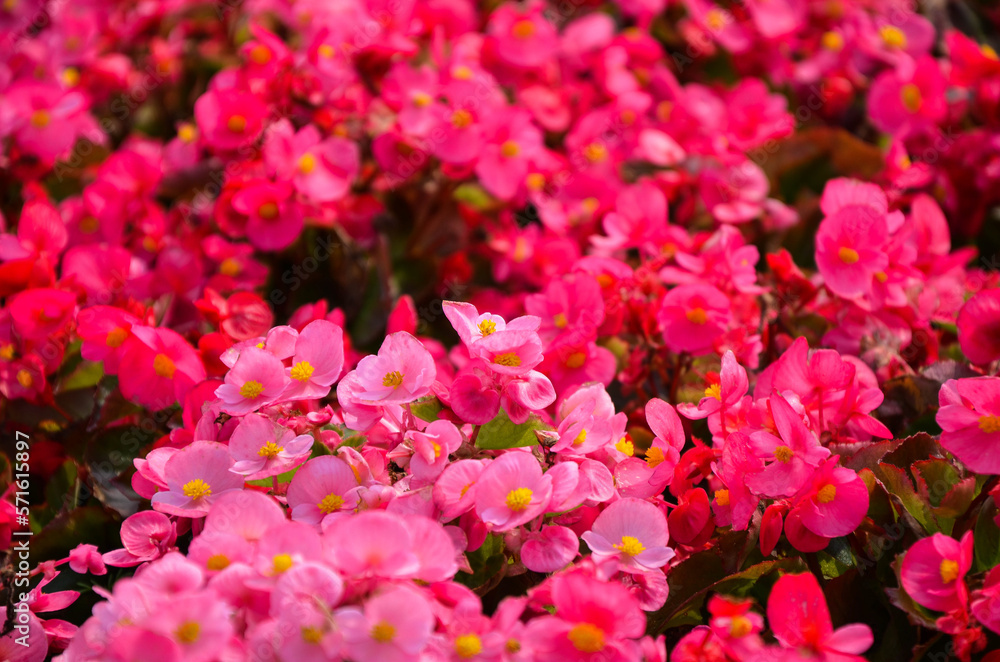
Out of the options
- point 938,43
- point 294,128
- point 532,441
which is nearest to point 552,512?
point 532,441

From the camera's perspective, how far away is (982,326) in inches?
33.0

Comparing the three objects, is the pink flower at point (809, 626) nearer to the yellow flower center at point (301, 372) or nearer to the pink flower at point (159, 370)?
the yellow flower center at point (301, 372)

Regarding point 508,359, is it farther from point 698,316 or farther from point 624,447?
point 698,316

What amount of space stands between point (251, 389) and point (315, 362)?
67 mm

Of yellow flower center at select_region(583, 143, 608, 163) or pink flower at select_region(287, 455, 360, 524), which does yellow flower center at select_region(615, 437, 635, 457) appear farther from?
yellow flower center at select_region(583, 143, 608, 163)

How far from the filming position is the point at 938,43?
1.78 meters

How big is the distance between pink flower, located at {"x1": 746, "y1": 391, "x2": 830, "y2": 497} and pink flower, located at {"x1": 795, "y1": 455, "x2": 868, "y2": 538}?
0.01 meters

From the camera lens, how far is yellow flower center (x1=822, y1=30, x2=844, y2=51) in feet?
5.52

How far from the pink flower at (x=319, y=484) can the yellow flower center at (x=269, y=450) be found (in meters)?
0.03

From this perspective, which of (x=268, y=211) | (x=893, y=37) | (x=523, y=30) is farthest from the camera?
(x=893, y=37)

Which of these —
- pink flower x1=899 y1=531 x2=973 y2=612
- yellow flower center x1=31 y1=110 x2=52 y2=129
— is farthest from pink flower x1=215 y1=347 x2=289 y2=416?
yellow flower center x1=31 y1=110 x2=52 y2=129

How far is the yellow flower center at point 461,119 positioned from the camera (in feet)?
4.04

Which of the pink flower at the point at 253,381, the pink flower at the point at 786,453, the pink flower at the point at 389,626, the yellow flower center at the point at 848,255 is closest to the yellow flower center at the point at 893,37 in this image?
the yellow flower center at the point at 848,255

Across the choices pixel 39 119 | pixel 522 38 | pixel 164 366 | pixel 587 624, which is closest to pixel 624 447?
pixel 587 624
